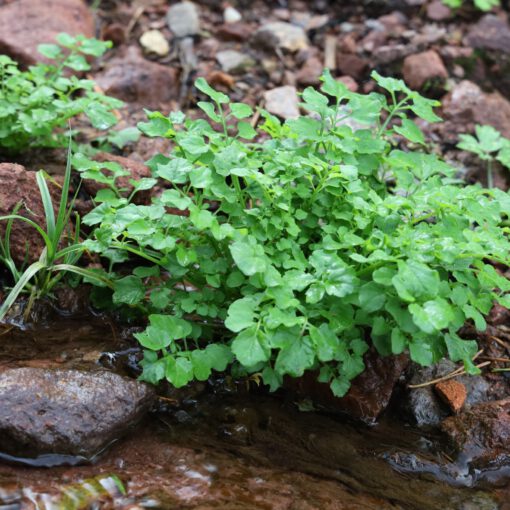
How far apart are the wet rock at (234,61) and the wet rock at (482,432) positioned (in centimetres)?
264

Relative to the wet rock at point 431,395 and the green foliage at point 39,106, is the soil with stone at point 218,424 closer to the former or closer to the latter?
the wet rock at point 431,395

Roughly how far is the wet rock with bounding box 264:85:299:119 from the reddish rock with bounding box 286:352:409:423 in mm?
1705

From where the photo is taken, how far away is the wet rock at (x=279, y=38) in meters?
4.41

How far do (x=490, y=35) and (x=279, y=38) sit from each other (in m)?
1.43

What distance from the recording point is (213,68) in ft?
14.1

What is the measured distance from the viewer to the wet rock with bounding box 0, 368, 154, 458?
2.17m

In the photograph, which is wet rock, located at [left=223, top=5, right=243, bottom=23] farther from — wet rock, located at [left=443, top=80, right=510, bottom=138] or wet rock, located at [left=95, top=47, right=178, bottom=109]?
wet rock, located at [left=443, top=80, right=510, bottom=138]

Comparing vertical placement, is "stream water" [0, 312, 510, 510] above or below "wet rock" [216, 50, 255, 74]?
below

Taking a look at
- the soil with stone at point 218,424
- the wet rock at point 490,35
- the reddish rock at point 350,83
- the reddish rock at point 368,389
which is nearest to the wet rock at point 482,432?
the soil with stone at point 218,424

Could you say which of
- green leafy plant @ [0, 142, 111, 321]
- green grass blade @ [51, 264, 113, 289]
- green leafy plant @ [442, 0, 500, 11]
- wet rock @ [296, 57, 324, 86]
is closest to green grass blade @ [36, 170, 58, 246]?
green leafy plant @ [0, 142, 111, 321]

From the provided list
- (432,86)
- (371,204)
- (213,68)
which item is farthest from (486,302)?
(213,68)

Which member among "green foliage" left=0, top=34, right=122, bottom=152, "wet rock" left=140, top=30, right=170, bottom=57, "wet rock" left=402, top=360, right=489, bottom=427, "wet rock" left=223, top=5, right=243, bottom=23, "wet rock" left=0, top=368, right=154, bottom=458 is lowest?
"wet rock" left=402, top=360, right=489, bottom=427

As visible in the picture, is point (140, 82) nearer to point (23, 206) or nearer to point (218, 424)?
point (23, 206)

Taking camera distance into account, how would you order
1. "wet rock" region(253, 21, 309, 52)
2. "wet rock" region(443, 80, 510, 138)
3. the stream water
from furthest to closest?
"wet rock" region(253, 21, 309, 52)
"wet rock" region(443, 80, 510, 138)
the stream water
